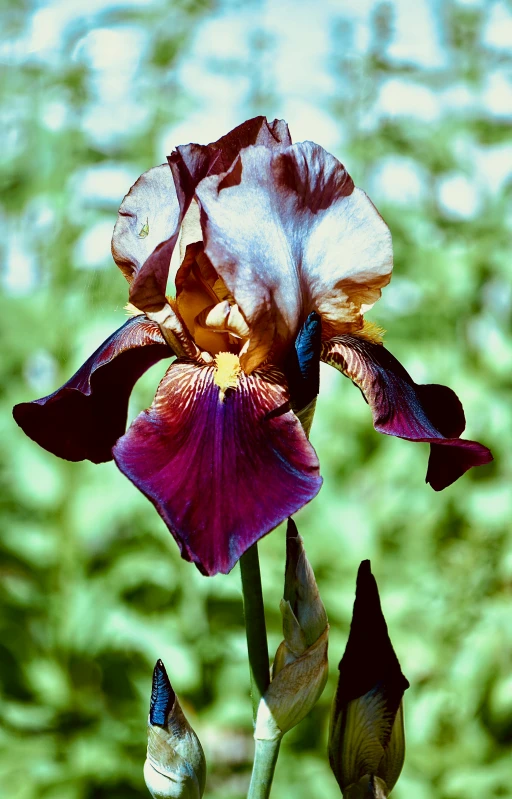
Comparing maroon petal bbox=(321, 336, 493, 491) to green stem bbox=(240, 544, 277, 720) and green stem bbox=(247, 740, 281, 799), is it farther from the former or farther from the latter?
green stem bbox=(247, 740, 281, 799)

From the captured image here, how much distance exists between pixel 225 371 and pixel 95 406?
119mm

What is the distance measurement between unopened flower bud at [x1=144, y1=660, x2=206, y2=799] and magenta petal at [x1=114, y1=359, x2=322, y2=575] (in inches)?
7.3

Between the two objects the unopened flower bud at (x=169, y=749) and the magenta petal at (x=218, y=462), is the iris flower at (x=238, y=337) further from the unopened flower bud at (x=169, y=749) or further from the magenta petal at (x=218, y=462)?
the unopened flower bud at (x=169, y=749)

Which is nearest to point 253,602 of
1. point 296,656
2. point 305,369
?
point 296,656

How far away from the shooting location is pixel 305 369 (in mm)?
664

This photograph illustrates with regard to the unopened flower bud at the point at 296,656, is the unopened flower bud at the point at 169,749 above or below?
below

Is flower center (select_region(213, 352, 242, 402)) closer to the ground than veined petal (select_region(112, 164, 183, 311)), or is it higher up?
closer to the ground

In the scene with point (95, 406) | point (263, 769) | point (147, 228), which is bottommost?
point (263, 769)

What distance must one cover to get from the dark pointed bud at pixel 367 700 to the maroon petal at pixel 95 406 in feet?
0.81

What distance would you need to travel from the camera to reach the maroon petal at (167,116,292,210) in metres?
0.66

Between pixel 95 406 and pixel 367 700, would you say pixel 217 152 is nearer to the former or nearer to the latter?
pixel 95 406

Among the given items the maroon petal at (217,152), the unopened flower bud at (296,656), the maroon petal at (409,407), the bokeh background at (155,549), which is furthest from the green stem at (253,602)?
the bokeh background at (155,549)

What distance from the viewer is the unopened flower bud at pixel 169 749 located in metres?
0.70

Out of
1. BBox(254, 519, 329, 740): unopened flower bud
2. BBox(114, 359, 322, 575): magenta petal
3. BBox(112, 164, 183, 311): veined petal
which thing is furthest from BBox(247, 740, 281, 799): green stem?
BBox(112, 164, 183, 311): veined petal
